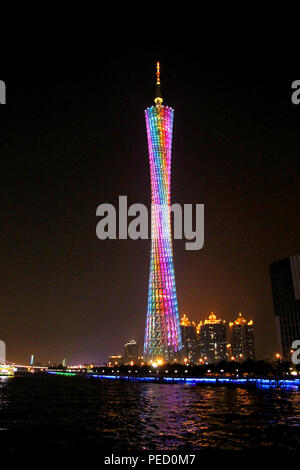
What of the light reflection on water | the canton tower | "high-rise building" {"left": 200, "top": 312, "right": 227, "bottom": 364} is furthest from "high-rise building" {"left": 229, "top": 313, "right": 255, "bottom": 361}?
the light reflection on water

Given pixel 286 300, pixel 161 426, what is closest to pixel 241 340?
pixel 286 300

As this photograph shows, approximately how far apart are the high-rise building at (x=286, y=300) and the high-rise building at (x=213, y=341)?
91.2 meters

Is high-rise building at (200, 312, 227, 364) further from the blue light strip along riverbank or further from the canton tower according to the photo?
the canton tower

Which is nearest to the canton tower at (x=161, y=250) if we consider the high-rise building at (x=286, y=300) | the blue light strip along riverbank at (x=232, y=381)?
the blue light strip along riverbank at (x=232, y=381)

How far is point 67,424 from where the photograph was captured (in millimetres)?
29141

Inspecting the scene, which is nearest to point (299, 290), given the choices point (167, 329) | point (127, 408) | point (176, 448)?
point (167, 329)

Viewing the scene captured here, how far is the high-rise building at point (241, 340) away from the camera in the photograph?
→ 581 feet

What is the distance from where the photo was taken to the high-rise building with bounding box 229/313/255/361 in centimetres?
17712

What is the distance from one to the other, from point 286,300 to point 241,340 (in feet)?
325

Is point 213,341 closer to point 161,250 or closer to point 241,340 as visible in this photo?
point 241,340

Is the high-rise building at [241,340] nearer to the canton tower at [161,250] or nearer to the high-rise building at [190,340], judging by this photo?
the high-rise building at [190,340]

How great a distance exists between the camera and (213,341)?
577 feet

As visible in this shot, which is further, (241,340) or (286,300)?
(241,340)
